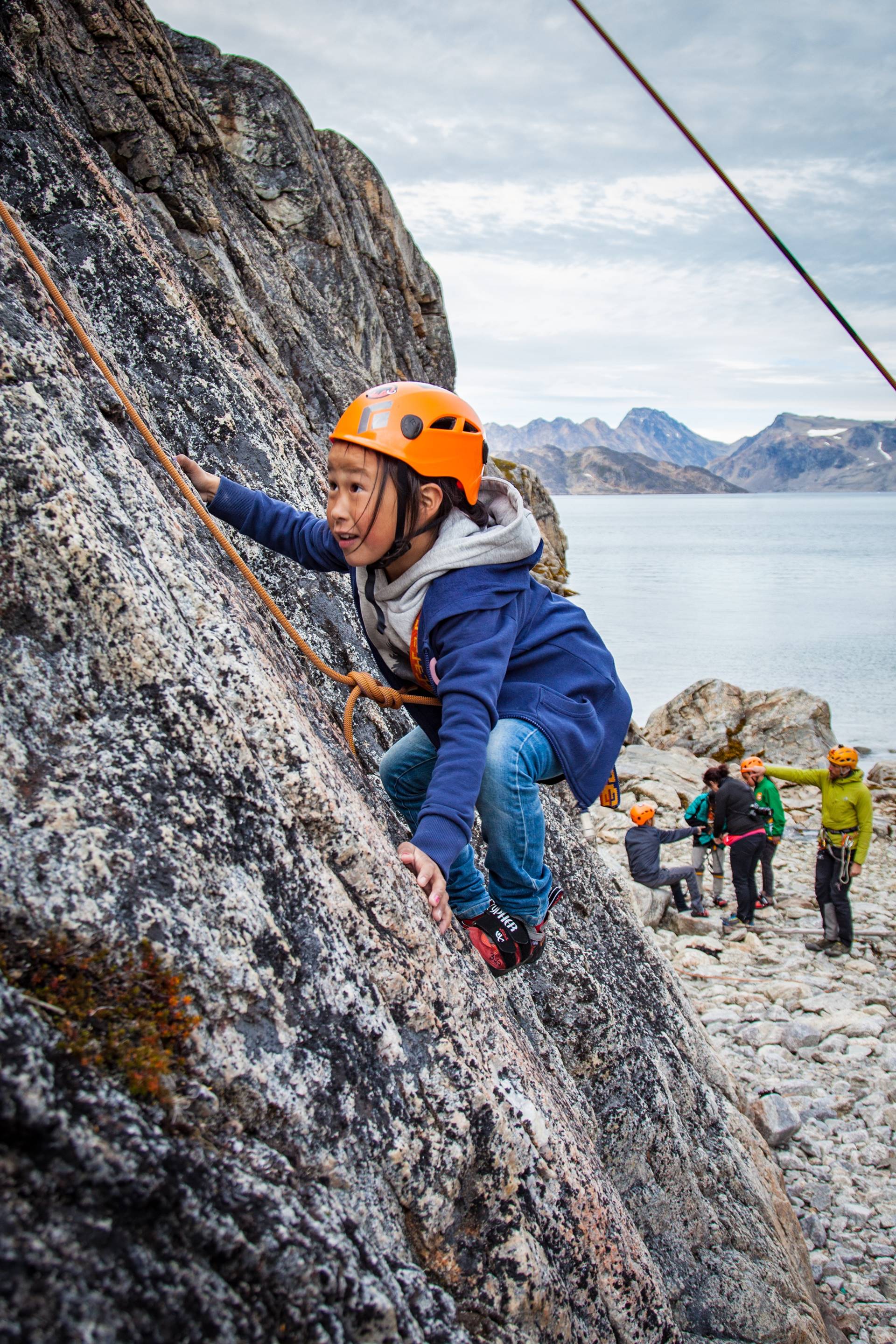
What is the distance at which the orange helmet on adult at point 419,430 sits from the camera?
3377mm

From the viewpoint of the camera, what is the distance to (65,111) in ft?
16.3

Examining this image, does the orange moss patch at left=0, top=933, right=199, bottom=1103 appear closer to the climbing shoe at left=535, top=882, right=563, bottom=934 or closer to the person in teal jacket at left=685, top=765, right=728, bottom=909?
the climbing shoe at left=535, top=882, right=563, bottom=934

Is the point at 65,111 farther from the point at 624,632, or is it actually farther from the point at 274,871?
the point at 624,632

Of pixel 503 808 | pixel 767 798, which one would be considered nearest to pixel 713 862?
pixel 767 798

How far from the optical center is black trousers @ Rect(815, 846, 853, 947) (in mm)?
13891

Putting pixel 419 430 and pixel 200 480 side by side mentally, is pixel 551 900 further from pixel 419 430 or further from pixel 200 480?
pixel 200 480

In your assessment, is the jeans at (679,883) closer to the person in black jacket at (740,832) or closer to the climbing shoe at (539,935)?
the person in black jacket at (740,832)

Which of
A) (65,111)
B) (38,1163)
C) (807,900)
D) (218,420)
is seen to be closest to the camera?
(38,1163)

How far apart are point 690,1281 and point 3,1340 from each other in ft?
14.7

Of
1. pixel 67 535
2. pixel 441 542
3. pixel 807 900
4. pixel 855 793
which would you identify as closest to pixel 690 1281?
pixel 441 542

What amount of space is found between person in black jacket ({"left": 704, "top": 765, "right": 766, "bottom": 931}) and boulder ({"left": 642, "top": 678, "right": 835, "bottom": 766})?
42.2ft

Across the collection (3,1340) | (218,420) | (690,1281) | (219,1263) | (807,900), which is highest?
(218,420)

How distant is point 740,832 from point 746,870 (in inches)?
28.4

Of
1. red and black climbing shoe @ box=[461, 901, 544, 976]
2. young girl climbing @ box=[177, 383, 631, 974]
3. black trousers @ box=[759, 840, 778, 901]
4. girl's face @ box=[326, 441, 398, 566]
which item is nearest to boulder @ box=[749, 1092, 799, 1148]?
black trousers @ box=[759, 840, 778, 901]
